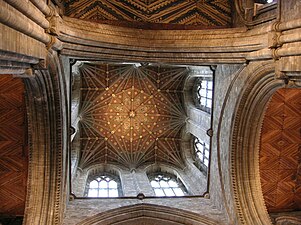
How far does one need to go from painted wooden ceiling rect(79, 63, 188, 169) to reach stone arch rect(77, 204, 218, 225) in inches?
180

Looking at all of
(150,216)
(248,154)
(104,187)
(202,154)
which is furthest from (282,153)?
(104,187)

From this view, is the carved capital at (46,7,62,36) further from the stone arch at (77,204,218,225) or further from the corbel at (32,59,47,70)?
the stone arch at (77,204,218,225)

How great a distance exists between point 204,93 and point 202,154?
2158 millimetres

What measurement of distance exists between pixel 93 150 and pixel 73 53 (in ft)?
24.6

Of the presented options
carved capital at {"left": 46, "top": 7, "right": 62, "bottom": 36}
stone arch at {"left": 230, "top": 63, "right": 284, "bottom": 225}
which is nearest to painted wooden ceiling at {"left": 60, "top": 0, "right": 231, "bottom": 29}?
stone arch at {"left": 230, "top": 63, "right": 284, "bottom": 225}

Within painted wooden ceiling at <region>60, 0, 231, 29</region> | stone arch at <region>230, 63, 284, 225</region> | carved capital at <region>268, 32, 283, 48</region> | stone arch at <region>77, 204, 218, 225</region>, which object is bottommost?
stone arch at <region>77, 204, 218, 225</region>

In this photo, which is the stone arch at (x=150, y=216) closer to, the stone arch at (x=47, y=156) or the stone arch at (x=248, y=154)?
the stone arch at (x=248, y=154)

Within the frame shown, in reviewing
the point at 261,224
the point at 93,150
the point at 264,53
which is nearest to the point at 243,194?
the point at 261,224

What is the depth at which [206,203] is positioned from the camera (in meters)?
9.89

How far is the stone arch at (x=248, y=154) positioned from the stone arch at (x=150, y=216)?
0.91 metres

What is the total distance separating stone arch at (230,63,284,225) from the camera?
8438 mm

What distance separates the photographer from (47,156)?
8.70 meters

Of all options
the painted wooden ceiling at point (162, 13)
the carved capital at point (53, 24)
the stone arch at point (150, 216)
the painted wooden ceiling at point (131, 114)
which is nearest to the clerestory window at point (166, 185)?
the painted wooden ceiling at point (131, 114)

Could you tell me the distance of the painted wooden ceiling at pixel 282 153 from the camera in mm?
9891
